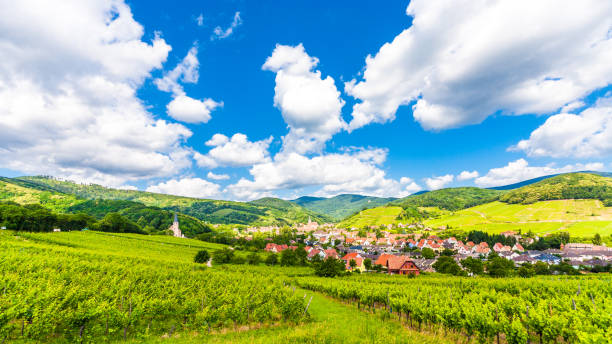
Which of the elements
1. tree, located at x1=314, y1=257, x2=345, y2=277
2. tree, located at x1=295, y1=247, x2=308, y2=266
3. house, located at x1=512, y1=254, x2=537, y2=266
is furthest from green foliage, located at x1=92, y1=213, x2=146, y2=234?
house, located at x1=512, y1=254, x2=537, y2=266

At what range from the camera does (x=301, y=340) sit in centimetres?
1369

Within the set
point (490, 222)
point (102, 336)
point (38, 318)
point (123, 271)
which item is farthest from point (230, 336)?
point (490, 222)

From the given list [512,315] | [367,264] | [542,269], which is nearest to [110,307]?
[512,315]

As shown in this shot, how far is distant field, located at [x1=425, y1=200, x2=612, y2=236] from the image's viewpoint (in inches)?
5418

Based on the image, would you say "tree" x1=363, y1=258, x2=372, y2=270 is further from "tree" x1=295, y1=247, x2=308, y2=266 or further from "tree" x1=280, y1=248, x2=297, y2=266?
"tree" x1=280, y1=248, x2=297, y2=266

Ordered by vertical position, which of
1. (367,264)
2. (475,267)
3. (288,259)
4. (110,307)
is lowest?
(367,264)

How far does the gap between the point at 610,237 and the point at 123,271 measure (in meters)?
191

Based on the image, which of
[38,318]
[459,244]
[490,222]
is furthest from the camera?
[490,222]

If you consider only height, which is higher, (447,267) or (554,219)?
(554,219)

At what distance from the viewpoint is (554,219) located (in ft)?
532

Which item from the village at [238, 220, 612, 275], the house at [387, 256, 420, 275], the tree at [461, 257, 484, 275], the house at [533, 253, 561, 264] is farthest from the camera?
the house at [533, 253, 561, 264]

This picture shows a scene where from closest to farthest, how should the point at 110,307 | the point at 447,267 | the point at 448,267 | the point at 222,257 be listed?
the point at 110,307, the point at 448,267, the point at 447,267, the point at 222,257

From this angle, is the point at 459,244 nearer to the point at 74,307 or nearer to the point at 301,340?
the point at 301,340

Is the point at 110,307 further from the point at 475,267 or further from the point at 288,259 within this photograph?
the point at 475,267
